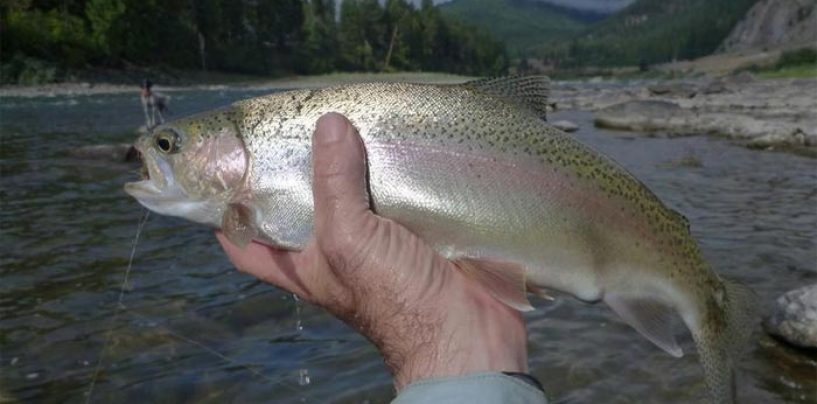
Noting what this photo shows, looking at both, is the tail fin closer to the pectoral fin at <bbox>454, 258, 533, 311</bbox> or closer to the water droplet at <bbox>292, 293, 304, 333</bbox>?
the pectoral fin at <bbox>454, 258, 533, 311</bbox>

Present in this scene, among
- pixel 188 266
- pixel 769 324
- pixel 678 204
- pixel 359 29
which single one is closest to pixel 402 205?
pixel 769 324

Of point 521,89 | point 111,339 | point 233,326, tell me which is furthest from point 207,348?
point 521,89

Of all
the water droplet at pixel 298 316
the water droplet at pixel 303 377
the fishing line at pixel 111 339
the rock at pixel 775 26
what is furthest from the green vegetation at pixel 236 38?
the rock at pixel 775 26

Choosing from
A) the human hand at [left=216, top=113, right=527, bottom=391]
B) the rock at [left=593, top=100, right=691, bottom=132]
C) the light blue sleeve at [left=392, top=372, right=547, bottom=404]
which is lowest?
the rock at [left=593, top=100, right=691, bottom=132]

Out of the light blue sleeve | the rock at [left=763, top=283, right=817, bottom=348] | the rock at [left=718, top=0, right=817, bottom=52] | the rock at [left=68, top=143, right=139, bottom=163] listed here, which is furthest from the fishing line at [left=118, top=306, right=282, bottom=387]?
the rock at [left=718, top=0, right=817, bottom=52]

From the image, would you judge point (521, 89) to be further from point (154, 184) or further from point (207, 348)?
point (207, 348)

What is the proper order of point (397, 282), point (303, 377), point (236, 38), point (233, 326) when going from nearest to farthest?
point (397, 282), point (303, 377), point (233, 326), point (236, 38)
